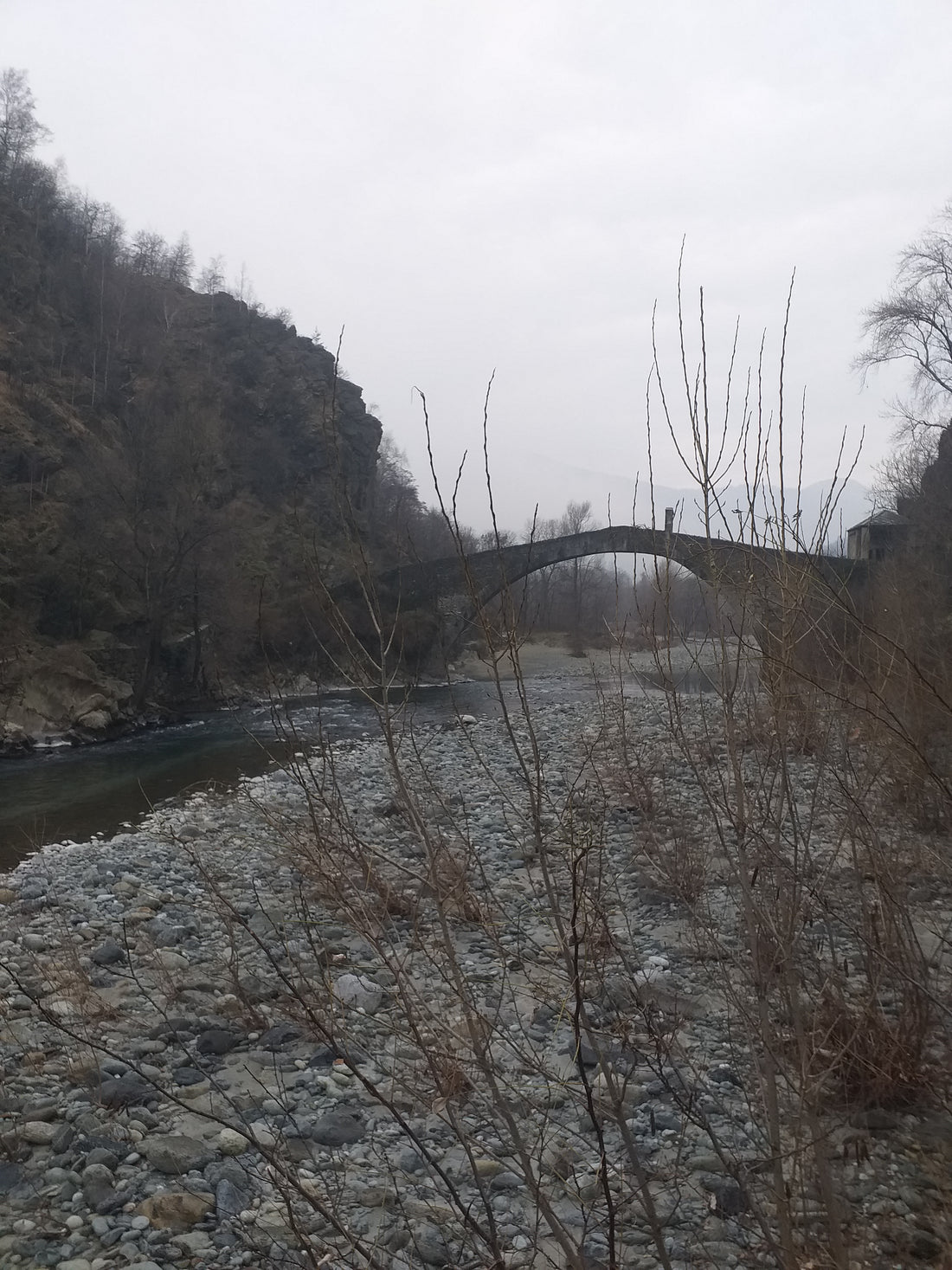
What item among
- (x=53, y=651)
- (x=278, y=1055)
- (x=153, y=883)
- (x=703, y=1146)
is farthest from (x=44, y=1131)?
(x=53, y=651)

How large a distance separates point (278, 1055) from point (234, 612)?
19.2m

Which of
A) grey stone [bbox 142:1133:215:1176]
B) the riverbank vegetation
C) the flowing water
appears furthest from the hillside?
grey stone [bbox 142:1133:215:1176]

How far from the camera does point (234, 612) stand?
73.9 feet

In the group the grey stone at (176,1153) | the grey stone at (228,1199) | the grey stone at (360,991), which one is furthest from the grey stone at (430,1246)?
the grey stone at (360,991)

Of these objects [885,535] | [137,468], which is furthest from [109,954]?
[137,468]

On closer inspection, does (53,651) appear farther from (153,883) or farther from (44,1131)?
(44,1131)

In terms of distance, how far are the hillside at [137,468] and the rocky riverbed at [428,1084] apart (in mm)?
1157

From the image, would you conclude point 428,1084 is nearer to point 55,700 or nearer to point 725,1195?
point 725,1195

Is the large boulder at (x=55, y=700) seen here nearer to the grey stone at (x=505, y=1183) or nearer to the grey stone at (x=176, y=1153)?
the grey stone at (x=176, y=1153)

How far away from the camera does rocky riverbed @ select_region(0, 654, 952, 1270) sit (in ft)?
6.32

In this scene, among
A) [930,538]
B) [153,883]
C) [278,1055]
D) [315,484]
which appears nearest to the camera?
[278,1055]

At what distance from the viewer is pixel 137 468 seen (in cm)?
2211

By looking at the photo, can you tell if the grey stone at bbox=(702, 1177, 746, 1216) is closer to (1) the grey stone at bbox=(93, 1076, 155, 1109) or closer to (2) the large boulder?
(1) the grey stone at bbox=(93, 1076, 155, 1109)

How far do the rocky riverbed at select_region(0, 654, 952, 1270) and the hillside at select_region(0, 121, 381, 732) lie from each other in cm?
116
